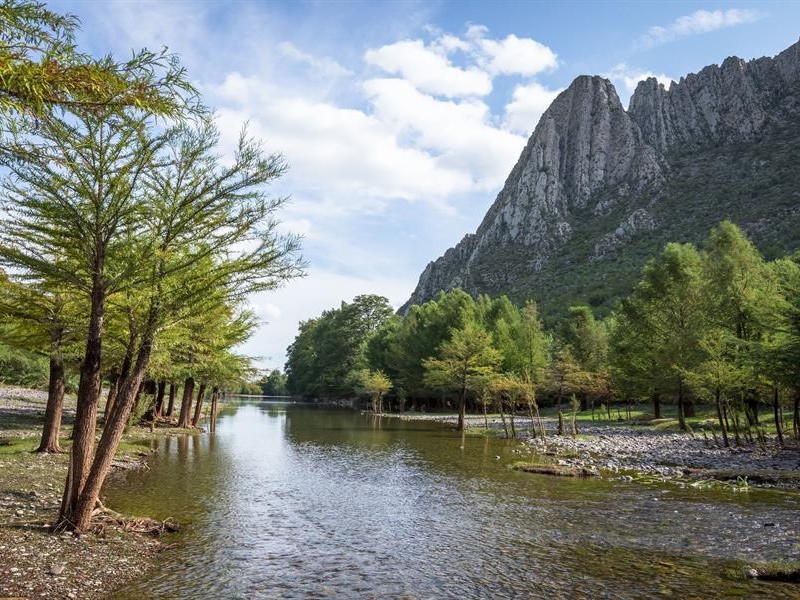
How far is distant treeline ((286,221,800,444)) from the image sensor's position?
2930 cm

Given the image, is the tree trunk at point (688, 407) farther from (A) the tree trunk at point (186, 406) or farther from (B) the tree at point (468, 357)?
(A) the tree trunk at point (186, 406)

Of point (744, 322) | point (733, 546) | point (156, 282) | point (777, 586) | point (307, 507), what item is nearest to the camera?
point (777, 586)

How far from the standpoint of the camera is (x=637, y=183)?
504 feet

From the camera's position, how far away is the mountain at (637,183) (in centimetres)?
11900

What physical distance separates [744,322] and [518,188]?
6025 inches

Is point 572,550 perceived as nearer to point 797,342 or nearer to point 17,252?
point 17,252

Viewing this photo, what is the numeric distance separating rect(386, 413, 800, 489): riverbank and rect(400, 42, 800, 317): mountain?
75053 millimetres

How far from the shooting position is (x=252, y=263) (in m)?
12.0

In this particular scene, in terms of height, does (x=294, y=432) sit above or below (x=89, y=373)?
below

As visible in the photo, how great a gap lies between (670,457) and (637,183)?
143764 millimetres

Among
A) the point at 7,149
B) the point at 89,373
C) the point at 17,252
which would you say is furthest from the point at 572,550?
the point at 17,252

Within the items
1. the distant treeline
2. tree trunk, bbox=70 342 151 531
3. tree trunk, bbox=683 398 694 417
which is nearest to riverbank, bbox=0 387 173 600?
tree trunk, bbox=70 342 151 531

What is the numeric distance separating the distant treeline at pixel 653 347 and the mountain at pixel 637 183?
41.9 metres

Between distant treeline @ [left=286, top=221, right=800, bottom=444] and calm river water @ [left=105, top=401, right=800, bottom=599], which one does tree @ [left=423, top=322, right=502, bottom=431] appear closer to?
distant treeline @ [left=286, top=221, right=800, bottom=444]
